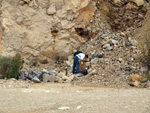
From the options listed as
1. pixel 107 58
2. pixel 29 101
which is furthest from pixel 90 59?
pixel 29 101

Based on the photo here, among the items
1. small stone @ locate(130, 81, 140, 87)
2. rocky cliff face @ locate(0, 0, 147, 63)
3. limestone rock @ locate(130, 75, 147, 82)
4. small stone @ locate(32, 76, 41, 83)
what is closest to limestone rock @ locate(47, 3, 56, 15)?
rocky cliff face @ locate(0, 0, 147, 63)

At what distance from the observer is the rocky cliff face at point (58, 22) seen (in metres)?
10.0

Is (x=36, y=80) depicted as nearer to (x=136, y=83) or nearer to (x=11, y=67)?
(x=11, y=67)

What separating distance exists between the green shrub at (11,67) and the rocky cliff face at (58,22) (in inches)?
66.0

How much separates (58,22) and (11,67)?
379 centimetres

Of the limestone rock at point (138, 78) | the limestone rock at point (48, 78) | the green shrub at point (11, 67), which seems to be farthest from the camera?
the green shrub at point (11, 67)

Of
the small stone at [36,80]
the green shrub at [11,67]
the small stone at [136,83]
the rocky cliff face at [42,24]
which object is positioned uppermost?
the rocky cliff face at [42,24]

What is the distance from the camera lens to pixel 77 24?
10625 millimetres

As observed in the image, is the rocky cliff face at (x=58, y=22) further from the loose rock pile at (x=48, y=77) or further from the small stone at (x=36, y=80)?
the small stone at (x=36, y=80)

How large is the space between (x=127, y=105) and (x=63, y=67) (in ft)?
19.9

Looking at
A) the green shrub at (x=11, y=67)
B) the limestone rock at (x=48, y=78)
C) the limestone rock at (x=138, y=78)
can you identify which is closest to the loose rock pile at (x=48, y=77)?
the limestone rock at (x=48, y=78)

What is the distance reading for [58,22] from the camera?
10516 mm

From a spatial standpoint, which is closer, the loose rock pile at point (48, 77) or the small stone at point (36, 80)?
the small stone at point (36, 80)

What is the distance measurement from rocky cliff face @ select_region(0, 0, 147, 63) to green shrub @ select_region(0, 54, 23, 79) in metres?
1.68
